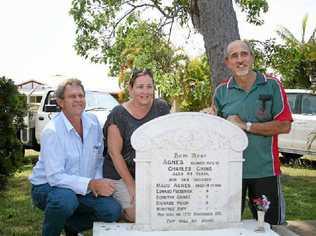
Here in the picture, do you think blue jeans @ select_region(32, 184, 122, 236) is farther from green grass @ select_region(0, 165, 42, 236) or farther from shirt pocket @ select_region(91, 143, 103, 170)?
green grass @ select_region(0, 165, 42, 236)

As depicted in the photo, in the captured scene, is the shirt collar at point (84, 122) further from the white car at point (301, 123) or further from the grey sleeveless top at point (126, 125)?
the white car at point (301, 123)

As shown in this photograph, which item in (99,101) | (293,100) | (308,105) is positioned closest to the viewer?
(99,101)

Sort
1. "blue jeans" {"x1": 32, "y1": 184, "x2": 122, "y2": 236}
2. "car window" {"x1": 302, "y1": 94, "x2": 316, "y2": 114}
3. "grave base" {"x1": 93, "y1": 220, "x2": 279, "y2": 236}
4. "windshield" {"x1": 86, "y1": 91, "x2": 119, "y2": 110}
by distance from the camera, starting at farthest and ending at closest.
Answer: "car window" {"x1": 302, "y1": 94, "x2": 316, "y2": 114}
"windshield" {"x1": 86, "y1": 91, "x2": 119, "y2": 110}
"blue jeans" {"x1": 32, "y1": 184, "x2": 122, "y2": 236}
"grave base" {"x1": 93, "y1": 220, "x2": 279, "y2": 236}

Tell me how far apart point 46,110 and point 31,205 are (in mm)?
6065

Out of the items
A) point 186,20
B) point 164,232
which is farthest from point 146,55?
point 164,232

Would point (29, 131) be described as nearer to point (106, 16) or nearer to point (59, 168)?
point (106, 16)

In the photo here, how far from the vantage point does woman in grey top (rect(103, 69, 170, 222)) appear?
422 centimetres

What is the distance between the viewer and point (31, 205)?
7.42 m

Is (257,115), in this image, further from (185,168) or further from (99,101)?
(99,101)

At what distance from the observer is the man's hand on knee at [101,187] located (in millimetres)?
4254

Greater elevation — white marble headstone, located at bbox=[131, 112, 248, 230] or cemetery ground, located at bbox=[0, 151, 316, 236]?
white marble headstone, located at bbox=[131, 112, 248, 230]

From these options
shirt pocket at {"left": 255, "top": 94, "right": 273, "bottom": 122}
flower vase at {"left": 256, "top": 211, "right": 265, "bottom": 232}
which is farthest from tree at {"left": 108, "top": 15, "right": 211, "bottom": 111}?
flower vase at {"left": 256, "top": 211, "right": 265, "bottom": 232}

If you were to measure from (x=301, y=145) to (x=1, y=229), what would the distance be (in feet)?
26.7

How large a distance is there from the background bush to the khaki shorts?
1.75 m
